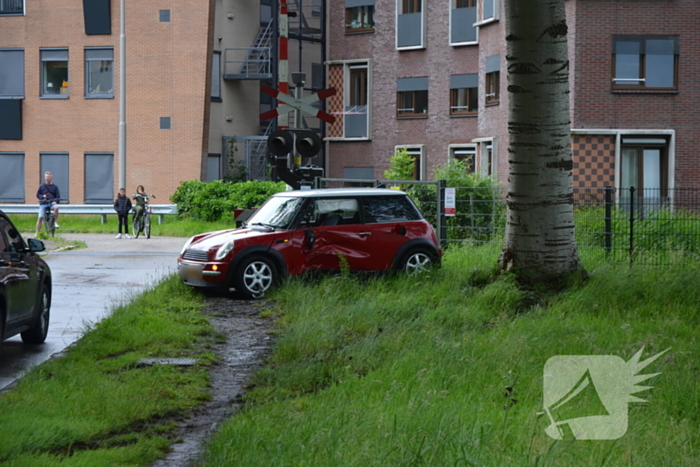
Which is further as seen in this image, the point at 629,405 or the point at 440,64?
the point at 440,64

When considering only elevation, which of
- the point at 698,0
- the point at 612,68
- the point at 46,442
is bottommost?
the point at 46,442

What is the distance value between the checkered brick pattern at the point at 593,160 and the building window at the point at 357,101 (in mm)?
14799

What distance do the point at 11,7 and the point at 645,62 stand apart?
2469 cm

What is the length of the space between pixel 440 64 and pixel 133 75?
38.5ft

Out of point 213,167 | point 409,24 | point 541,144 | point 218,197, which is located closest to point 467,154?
point 409,24

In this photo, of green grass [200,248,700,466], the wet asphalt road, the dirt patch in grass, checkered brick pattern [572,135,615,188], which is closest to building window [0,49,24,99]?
the wet asphalt road

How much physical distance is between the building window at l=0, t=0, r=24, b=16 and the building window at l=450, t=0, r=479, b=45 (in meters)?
16.7

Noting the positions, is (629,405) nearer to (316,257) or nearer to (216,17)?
(316,257)

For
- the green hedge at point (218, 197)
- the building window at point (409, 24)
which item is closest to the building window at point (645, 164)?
the green hedge at point (218, 197)

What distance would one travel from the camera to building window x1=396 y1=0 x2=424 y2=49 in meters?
40.1

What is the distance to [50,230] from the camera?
2977cm

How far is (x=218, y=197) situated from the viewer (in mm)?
34438

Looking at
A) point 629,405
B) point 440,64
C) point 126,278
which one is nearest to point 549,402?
point 629,405

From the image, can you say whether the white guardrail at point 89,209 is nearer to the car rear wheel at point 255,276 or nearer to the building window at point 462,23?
the building window at point 462,23
